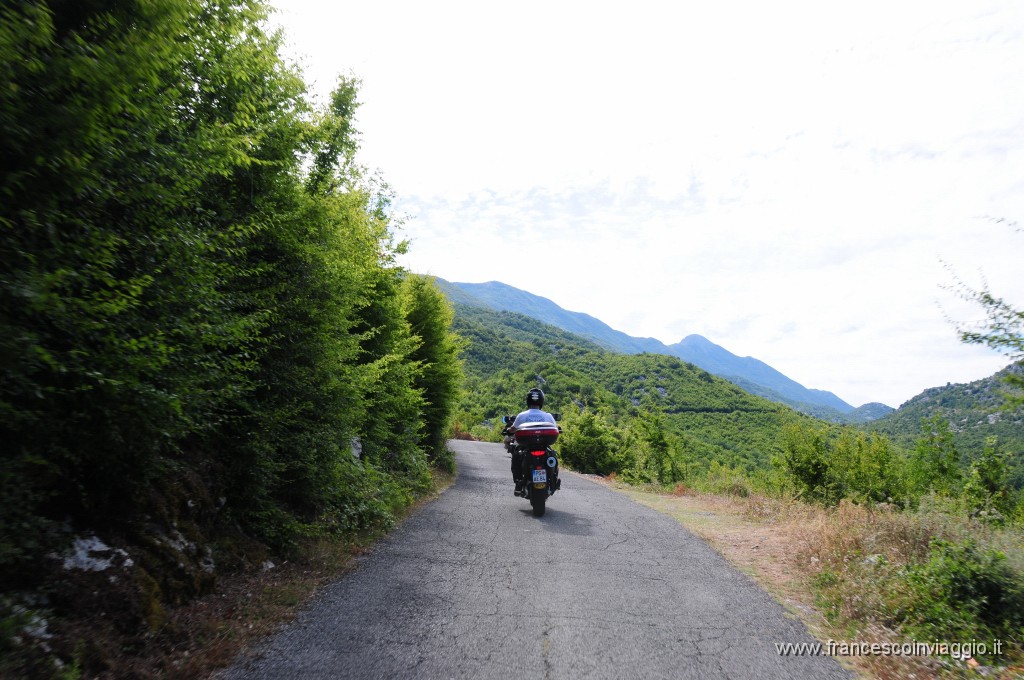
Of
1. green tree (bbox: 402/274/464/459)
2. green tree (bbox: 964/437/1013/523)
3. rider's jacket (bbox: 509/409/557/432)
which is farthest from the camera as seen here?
green tree (bbox: 402/274/464/459)

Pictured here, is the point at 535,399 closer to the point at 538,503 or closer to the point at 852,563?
the point at 538,503

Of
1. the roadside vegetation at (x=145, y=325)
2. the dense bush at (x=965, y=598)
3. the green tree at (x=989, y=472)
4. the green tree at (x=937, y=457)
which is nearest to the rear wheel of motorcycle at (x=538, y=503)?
the roadside vegetation at (x=145, y=325)

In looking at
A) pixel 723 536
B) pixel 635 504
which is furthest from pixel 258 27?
pixel 635 504

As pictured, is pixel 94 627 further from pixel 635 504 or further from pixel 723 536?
pixel 635 504

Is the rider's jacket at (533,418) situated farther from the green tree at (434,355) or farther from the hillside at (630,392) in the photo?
the hillside at (630,392)

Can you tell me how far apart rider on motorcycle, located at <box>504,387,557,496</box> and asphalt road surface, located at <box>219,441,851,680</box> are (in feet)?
7.66

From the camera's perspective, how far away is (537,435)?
9734 millimetres

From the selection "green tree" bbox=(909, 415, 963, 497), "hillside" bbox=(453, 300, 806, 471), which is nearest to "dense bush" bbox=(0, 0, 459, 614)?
"green tree" bbox=(909, 415, 963, 497)

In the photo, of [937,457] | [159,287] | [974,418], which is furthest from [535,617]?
[974,418]

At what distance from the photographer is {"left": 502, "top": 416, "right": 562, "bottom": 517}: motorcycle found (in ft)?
30.7

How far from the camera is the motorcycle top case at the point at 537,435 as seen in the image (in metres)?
9.72

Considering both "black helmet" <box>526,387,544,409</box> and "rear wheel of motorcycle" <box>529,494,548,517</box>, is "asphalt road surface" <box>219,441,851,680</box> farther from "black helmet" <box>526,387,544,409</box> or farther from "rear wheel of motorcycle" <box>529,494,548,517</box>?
"black helmet" <box>526,387,544,409</box>

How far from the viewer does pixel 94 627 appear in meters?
3.13

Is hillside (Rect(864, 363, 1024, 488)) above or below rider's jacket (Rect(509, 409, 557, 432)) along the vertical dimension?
above
